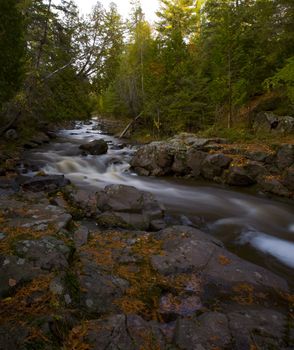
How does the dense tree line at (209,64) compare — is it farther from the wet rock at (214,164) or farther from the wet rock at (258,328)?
the wet rock at (258,328)

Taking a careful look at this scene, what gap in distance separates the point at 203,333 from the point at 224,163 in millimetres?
9703

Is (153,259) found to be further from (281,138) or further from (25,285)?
(281,138)

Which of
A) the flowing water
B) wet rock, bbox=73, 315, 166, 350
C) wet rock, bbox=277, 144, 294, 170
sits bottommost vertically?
the flowing water

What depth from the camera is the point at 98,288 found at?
3.98 meters

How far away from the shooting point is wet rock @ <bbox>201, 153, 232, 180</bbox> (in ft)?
40.4

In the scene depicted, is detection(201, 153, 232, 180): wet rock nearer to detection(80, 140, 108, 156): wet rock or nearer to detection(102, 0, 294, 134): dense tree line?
detection(102, 0, 294, 134): dense tree line

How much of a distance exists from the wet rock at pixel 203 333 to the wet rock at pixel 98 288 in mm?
936

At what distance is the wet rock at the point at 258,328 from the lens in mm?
3227

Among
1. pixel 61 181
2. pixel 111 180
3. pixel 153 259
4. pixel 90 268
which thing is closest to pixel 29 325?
pixel 90 268

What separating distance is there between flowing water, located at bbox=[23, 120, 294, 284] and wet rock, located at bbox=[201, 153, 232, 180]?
26.1 inches

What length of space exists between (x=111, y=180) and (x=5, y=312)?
31.5 ft

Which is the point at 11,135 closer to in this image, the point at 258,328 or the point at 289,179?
the point at 289,179

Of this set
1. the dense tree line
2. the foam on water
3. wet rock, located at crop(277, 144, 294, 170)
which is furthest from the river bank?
the dense tree line

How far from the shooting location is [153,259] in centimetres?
508
